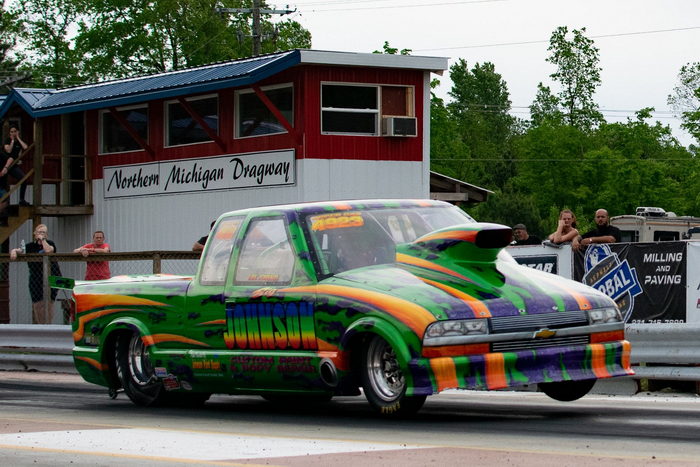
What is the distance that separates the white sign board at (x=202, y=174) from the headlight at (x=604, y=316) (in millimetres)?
16332

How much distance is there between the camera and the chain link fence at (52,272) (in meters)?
18.4

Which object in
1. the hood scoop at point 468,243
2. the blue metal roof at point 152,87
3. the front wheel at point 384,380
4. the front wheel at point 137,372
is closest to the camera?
the front wheel at point 384,380

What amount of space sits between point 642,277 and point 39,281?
29.9 ft

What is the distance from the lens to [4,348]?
19.2 m

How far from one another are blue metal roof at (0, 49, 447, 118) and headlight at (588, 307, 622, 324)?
16.0 m

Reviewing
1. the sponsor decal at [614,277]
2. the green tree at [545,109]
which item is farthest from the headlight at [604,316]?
the green tree at [545,109]

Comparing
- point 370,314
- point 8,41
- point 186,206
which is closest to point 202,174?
point 186,206

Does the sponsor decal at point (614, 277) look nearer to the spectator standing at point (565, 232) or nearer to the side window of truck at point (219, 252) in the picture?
the spectator standing at point (565, 232)

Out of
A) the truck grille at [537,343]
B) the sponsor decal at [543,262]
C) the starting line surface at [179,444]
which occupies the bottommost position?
the starting line surface at [179,444]

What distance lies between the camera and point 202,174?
93.2 ft

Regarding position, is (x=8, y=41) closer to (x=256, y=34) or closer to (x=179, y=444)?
(x=256, y=34)

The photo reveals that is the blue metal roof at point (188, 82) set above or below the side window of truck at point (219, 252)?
above

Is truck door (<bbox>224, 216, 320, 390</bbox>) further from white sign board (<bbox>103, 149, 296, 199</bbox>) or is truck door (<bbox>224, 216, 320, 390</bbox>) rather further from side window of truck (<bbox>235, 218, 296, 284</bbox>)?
white sign board (<bbox>103, 149, 296, 199</bbox>)

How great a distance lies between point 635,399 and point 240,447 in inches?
185
